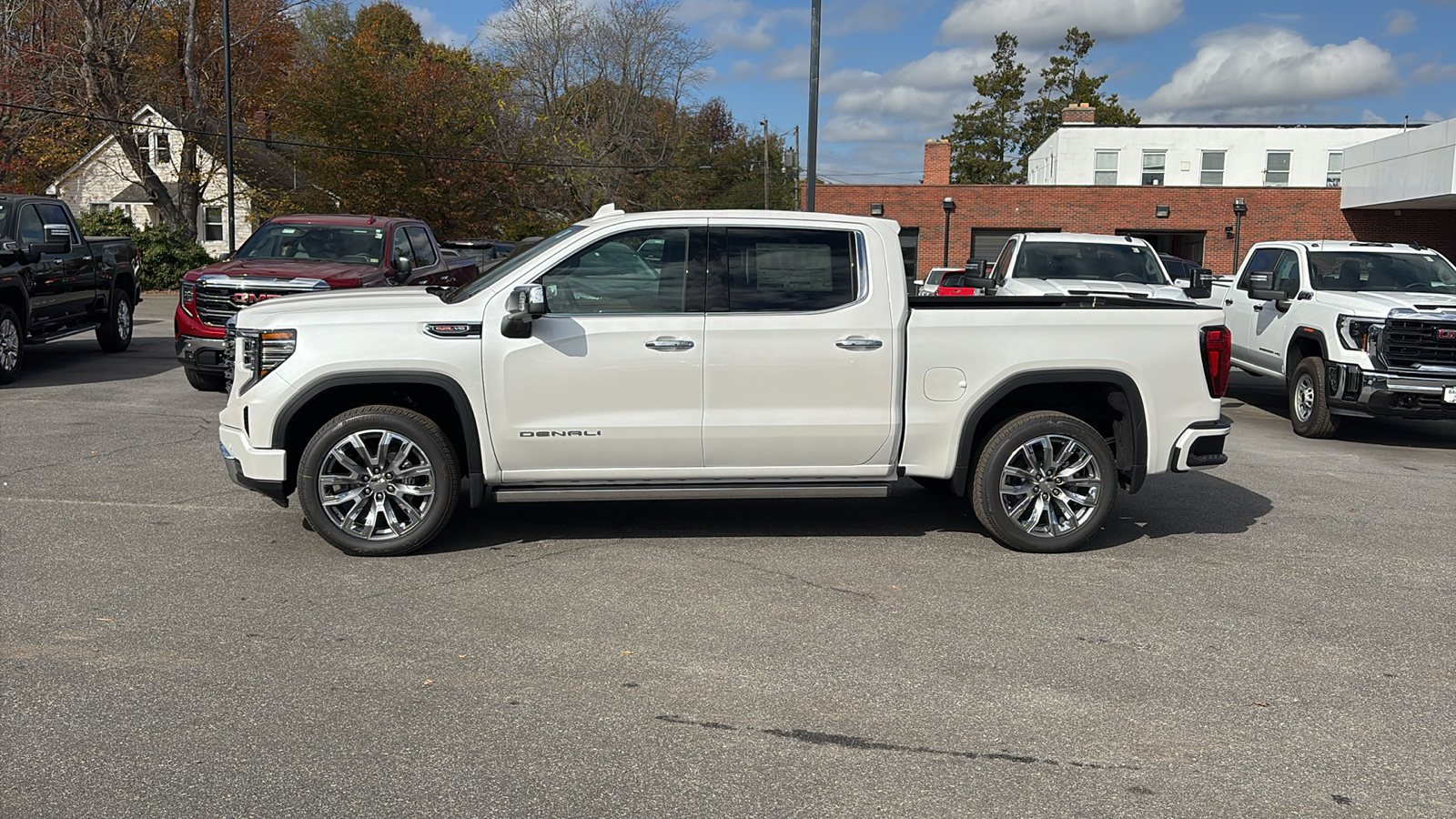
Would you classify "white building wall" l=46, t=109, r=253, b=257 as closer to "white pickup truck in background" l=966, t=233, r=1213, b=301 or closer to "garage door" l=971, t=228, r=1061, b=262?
"garage door" l=971, t=228, r=1061, b=262

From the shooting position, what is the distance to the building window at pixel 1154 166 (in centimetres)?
4419

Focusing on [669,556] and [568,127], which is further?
[568,127]

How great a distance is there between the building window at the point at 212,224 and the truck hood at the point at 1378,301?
4669 centimetres

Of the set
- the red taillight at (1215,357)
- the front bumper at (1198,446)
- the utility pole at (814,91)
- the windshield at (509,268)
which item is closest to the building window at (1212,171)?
the utility pole at (814,91)

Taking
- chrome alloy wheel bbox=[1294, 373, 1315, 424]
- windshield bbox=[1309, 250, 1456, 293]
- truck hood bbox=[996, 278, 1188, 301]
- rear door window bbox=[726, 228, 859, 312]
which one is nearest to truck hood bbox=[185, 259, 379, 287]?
rear door window bbox=[726, 228, 859, 312]

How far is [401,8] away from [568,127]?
118ft

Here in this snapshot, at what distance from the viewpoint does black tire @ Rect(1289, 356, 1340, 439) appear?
11.2 metres

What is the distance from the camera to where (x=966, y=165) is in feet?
241

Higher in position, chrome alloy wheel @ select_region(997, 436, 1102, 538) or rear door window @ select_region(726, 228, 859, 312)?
rear door window @ select_region(726, 228, 859, 312)

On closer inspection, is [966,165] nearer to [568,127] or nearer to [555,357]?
[568,127]

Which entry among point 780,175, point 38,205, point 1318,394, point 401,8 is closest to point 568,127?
point 780,175

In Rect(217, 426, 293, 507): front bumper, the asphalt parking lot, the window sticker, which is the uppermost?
the window sticker

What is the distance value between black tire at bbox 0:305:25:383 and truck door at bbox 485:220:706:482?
9.20 meters

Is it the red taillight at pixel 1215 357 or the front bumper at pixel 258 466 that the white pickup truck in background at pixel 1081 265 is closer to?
the red taillight at pixel 1215 357
